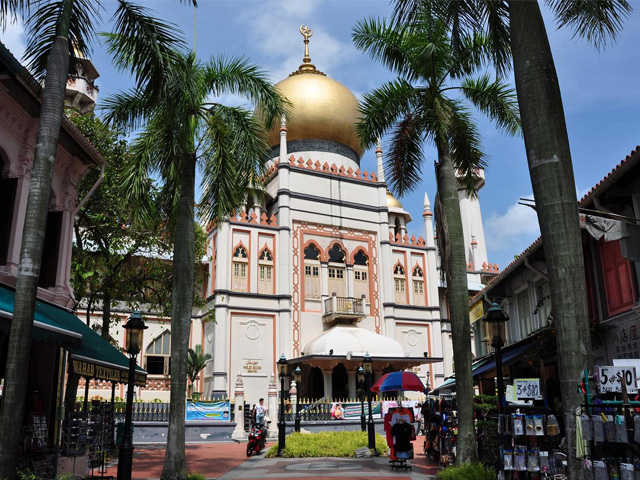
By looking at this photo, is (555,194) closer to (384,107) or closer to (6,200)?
(384,107)

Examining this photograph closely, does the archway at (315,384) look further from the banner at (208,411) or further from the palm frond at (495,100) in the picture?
the palm frond at (495,100)

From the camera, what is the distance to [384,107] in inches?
561

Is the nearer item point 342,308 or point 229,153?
point 229,153

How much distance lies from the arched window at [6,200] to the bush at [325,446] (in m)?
10.4

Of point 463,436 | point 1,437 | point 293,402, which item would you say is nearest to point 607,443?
point 463,436

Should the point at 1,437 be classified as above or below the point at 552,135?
below

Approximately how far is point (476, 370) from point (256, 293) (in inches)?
680

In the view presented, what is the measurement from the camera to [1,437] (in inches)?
294

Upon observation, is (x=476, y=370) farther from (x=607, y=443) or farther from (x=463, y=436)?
(x=607, y=443)

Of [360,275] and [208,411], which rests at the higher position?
[360,275]

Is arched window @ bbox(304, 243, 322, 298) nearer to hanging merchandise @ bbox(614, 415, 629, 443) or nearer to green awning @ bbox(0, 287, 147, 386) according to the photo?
green awning @ bbox(0, 287, 147, 386)

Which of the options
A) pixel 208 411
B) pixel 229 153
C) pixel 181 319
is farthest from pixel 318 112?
pixel 181 319

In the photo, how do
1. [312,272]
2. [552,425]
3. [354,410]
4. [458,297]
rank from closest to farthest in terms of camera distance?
[552,425]
[458,297]
[354,410]
[312,272]

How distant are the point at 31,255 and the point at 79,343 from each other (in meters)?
2.78
